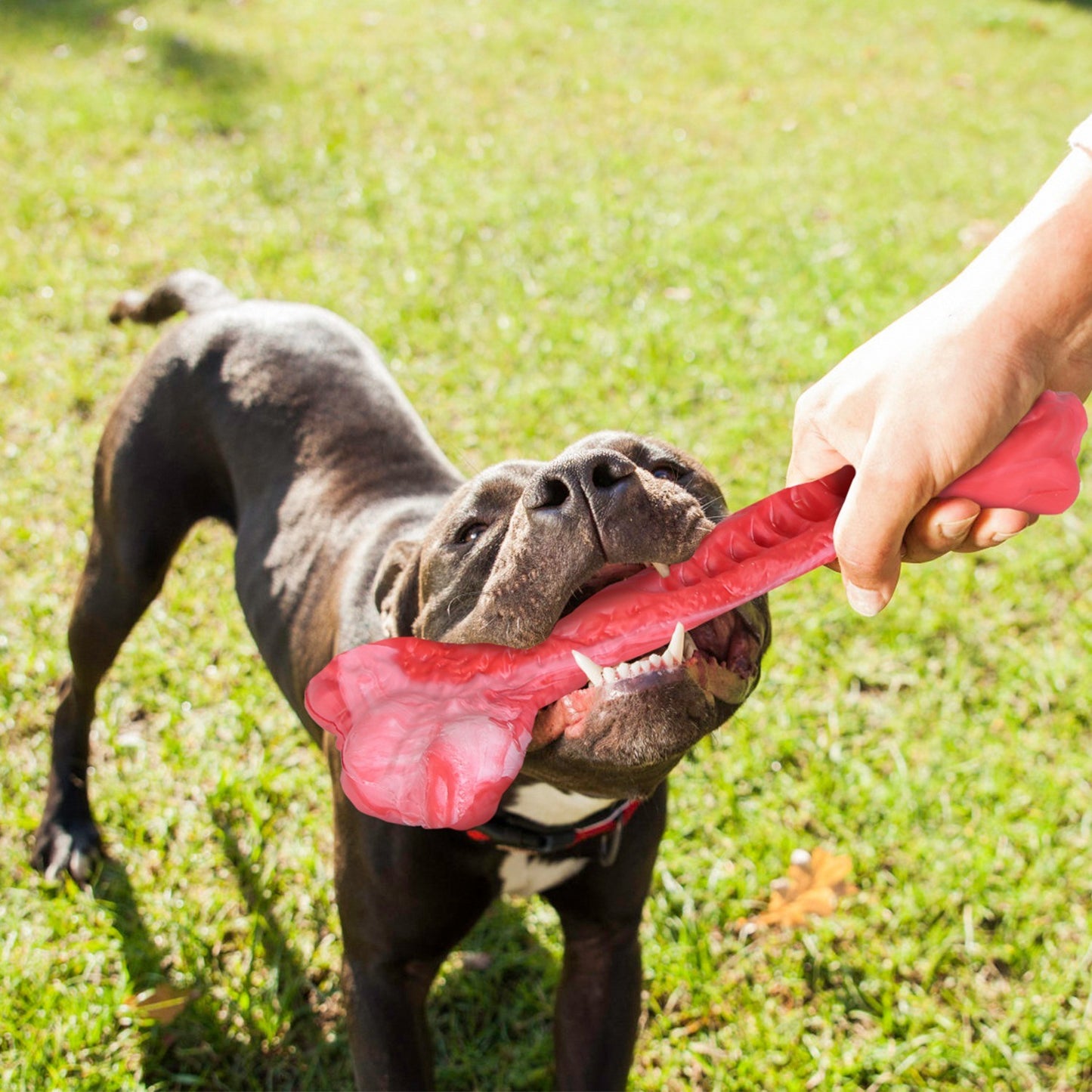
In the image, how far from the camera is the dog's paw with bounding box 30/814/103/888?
11.3ft

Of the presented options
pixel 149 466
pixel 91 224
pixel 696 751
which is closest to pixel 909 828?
pixel 696 751

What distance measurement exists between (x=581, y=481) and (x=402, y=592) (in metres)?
0.82

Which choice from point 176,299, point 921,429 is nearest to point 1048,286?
point 921,429

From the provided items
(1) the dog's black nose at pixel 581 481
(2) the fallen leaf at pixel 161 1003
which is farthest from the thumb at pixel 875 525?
(2) the fallen leaf at pixel 161 1003

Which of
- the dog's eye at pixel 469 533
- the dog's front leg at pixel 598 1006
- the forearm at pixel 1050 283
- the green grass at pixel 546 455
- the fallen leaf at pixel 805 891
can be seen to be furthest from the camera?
the fallen leaf at pixel 805 891

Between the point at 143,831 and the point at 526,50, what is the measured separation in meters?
8.46

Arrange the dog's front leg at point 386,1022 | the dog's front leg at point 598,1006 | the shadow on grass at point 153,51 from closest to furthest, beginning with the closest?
the dog's front leg at point 386,1022
the dog's front leg at point 598,1006
the shadow on grass at point 153,51

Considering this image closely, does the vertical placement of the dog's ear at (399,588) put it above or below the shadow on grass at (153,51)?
below

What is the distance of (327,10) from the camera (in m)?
10.6

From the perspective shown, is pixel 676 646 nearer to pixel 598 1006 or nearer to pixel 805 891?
pixel 598 1006

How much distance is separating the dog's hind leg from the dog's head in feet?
4.74

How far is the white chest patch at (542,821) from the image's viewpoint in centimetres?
268

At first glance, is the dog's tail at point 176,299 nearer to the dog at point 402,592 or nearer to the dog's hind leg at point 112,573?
the dog at point 402,592

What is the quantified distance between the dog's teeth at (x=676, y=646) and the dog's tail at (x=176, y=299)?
2543 millimetres
